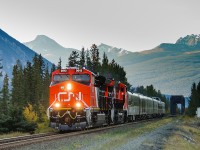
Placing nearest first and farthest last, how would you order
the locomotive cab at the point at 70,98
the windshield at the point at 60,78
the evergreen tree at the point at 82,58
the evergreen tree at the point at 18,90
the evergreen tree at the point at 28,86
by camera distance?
the locomotive cab at the point at 70,98, the windshield at the point at 60,78, the evergreen tree at the point at 18,90, the evergreen tree at the point at 28,86, the evergreen tree at the point at 82,58

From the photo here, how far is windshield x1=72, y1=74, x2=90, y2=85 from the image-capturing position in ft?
96.0

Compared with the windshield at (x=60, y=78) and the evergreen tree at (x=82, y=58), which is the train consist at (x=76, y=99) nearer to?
the windshield at (x=60, y=78)

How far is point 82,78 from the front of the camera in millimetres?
29516

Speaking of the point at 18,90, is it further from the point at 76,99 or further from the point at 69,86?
the point at 76,99

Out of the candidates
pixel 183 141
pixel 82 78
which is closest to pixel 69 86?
pixel 82 78

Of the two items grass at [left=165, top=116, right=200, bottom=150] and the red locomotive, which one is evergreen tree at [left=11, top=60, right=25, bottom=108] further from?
grass at [left=165, top=116, right=200, bottom=150]

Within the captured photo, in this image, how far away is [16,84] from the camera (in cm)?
10588

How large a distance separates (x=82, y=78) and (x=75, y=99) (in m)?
1.99

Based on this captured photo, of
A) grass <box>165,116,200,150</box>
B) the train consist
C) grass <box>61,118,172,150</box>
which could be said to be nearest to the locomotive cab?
the train consist

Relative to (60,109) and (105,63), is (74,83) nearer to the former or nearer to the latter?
(60,109)

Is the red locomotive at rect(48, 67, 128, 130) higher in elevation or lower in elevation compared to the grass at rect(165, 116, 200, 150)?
higher

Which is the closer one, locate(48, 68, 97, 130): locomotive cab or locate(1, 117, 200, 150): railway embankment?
locate(1, 117, 200, 150): railway embankment

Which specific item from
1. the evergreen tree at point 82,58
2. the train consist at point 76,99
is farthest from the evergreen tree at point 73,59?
the train consist at point 76,99

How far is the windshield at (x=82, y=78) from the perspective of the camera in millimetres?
29250
